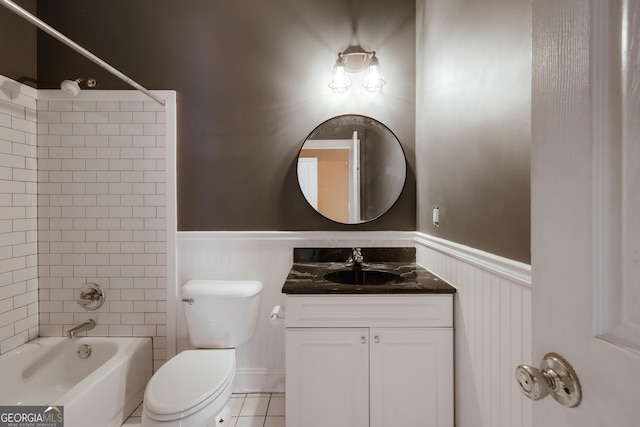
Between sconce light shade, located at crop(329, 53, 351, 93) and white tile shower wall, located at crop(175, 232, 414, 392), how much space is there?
0.93 meters

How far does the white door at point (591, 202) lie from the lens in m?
0.37

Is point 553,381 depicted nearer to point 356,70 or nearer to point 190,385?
point 190,385

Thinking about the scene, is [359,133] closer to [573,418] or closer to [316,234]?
[316,234]

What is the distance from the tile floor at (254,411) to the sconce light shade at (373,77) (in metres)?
2.04

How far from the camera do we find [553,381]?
46 centimetres

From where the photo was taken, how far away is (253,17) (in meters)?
2.00

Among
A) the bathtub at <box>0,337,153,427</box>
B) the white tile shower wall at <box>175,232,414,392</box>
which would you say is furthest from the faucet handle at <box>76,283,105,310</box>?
the white tile shower wall at <box>175,232,414,392</box>

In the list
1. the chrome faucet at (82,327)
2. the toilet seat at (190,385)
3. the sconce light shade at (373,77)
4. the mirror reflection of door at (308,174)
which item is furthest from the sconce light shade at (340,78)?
the chrome faucet at (82,327)

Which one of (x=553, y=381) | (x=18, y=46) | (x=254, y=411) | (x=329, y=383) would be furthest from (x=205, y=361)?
(x=18, y=46)

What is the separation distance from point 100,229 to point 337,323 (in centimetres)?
163

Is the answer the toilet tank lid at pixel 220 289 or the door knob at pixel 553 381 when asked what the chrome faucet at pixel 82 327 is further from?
the door knob at pixel 553 381

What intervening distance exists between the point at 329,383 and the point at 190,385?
622 mm

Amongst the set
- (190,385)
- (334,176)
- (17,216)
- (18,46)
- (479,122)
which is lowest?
(190,385)

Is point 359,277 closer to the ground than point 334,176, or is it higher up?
closer to the ground
